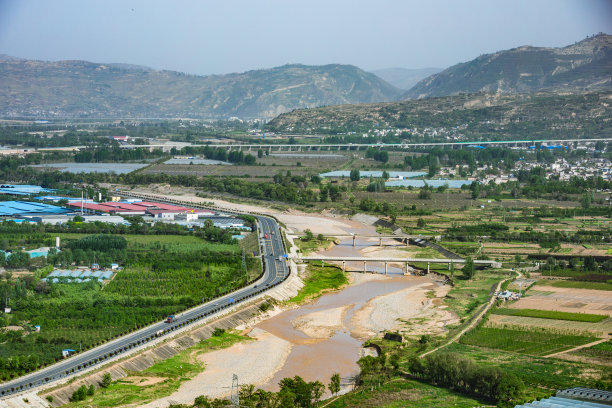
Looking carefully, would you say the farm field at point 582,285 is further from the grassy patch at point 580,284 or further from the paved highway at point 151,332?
the paved highway at point 151,332

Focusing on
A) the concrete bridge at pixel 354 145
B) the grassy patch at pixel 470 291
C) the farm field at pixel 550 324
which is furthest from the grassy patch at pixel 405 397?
the concrete bridge at pixel 354 145

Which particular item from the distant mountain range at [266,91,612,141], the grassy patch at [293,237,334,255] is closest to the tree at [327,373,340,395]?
the grassy patch at [293,237,334,255]

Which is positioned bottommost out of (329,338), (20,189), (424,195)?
(329,338)

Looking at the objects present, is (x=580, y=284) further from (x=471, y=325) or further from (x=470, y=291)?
(x=471, y=325)

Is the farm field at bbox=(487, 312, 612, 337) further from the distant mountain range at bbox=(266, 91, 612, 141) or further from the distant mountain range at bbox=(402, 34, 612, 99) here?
the distant mountain range at bbox=(402, 34, 612, 99)

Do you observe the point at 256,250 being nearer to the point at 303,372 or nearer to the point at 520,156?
the point at 303,372

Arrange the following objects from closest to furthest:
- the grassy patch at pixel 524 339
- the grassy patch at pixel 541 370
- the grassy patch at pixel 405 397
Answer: the grassy patch at pixel 405 397 < the grassy patch at pixel 541 370 < the grassy patch at pixel 524 339

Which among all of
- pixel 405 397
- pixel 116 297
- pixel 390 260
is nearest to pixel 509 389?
pixel 405 397
